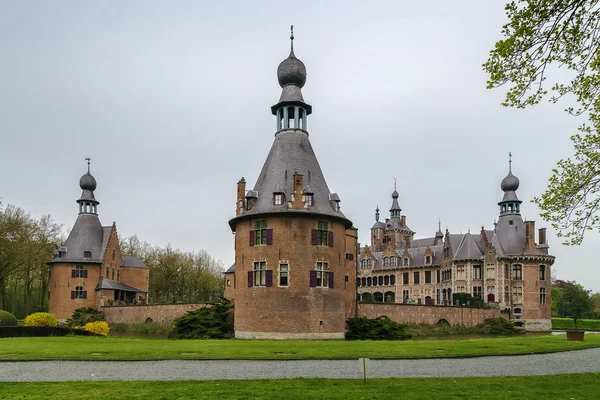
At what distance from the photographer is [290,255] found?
32750 millimetres

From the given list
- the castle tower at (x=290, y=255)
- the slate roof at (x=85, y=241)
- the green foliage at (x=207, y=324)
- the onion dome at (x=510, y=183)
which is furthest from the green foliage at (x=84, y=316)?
the onion dome at (x=510, y=183)

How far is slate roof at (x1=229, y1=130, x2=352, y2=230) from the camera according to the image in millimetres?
33531

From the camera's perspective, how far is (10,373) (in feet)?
49.5

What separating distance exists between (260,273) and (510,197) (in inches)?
1365

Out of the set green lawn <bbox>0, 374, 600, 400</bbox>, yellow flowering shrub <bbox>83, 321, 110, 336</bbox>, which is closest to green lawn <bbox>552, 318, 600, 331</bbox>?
yellow flowering shrub <bbox>83, 321, 110, 336</bbox>

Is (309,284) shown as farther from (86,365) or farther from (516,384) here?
(516,384)

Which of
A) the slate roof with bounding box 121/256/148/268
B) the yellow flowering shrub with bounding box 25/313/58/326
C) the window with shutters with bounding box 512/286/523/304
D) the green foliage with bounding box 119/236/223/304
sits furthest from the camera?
the green foliage with bounding box 119/236/223/304

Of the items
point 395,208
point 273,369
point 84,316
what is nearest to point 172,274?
point 84,316

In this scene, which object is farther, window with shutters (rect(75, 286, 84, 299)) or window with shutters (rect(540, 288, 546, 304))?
window with shutters (rect(540, 288, 546, 304))

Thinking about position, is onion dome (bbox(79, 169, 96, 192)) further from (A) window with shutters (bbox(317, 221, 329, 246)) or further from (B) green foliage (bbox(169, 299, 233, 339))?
(A) window with shutters (bbox(317, 221, 329, 246))

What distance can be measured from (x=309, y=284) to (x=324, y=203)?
5017mm

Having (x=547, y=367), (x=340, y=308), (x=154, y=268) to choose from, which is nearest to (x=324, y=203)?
(x=340, y=308)

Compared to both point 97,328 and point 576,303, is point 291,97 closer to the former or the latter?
point 97,328

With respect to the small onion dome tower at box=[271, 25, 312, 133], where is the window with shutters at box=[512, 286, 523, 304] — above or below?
below
